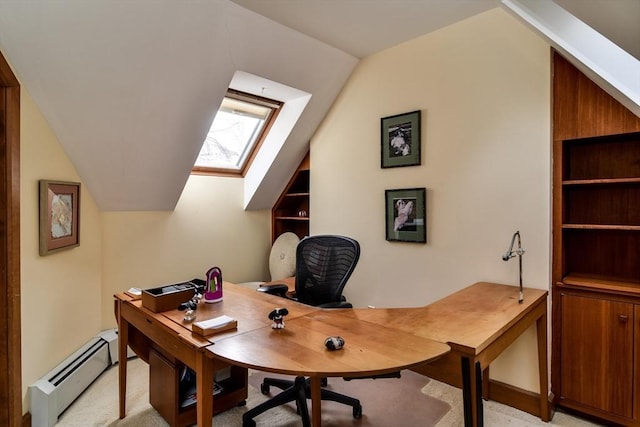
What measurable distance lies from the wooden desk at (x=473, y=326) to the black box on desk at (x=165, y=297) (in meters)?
0.95

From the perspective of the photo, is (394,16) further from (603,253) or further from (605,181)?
(603,253)

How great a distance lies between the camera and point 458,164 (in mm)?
2717

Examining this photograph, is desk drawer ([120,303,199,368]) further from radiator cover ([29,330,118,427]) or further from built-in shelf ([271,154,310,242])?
built-in shelf ([271,154,310,242])

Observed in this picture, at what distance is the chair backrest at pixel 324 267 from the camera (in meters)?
2.45

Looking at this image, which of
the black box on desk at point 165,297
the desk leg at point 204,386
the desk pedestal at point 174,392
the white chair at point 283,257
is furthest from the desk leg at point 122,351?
the white chair at point 283,257

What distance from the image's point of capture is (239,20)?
246 centimetres

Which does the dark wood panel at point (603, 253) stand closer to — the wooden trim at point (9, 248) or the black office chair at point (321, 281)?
the black office chair at point (321, 281)

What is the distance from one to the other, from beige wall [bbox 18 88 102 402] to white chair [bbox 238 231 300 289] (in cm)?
160

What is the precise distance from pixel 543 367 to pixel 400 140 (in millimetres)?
1919

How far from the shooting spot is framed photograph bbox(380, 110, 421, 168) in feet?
9.66

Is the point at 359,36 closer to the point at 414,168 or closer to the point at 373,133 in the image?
the point at 373,133

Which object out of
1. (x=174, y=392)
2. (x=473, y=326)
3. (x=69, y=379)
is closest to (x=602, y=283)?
(x=473, y=326)

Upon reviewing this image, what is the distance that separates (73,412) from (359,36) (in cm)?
336

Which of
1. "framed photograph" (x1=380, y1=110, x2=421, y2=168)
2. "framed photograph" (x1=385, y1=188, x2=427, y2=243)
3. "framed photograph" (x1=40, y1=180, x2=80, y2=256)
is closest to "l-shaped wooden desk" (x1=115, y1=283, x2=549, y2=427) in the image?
"framed photograph" (x1=40, y1=180, x2=80, y2=256)
